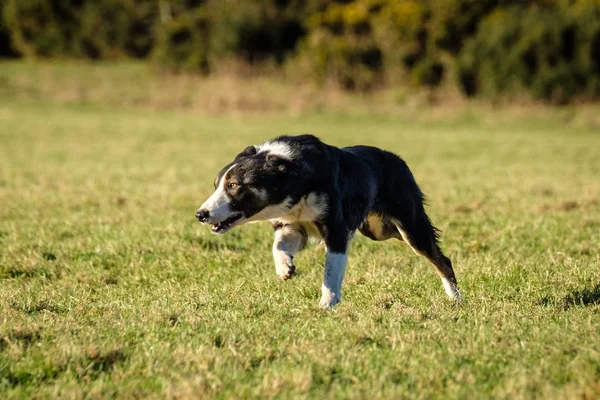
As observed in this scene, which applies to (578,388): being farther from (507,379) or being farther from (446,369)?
(446,369)

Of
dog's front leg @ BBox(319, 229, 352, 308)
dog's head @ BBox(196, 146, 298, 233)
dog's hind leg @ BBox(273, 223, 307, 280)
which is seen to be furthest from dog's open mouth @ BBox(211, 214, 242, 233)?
dog's front leg @ BBox(319, 229, 352, 308)

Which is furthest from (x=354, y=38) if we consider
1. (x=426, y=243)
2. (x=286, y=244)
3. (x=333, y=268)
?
(x=333, y=268)

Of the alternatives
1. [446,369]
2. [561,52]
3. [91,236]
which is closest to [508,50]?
[561,52]

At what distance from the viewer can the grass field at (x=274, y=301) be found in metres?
3.98

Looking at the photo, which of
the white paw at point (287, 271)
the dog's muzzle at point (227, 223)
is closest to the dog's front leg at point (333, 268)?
the white paw at point (287, 271)

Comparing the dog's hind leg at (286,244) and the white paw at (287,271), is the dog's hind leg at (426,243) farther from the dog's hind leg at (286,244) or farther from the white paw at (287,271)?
the white paw at (287,271)

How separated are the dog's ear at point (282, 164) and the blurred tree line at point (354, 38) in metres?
25.7

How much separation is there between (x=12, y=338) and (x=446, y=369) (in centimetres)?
245

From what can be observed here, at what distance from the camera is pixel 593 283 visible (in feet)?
20.8

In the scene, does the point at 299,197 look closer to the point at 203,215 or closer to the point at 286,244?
the point at 286,244

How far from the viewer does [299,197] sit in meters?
5.77

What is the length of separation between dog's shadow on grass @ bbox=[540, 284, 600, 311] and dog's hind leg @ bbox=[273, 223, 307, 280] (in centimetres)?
181

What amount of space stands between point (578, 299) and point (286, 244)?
217 cm

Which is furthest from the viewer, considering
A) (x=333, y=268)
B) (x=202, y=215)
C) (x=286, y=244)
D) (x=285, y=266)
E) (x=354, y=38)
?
(x=354, y=38)
